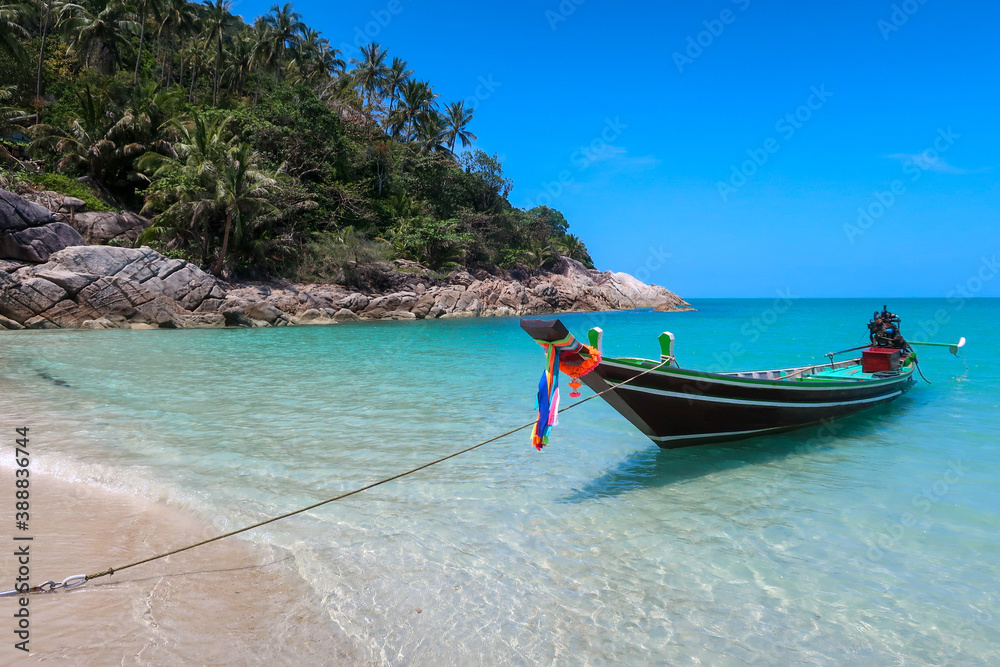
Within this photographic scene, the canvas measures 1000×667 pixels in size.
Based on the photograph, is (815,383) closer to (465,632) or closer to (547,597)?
(547,597)

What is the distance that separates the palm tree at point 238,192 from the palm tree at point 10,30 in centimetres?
1346

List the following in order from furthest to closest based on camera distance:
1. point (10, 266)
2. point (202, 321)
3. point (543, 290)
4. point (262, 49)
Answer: point (543, 290), point (262, 49), point (202, 321), point (10, 266)

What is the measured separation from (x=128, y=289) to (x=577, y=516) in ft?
85.7

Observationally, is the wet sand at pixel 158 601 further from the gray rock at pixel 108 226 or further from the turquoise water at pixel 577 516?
the gray rock at pixel 108 226

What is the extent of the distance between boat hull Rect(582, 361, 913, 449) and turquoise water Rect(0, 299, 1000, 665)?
0.34 metres

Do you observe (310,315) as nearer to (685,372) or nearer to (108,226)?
(108,226)

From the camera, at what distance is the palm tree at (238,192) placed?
27969mm

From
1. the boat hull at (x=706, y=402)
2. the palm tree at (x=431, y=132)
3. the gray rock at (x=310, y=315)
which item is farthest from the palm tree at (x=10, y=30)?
the boat hull at (x=706, y=402)

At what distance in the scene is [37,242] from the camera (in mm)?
23062

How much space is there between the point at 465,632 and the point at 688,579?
177 centimetres

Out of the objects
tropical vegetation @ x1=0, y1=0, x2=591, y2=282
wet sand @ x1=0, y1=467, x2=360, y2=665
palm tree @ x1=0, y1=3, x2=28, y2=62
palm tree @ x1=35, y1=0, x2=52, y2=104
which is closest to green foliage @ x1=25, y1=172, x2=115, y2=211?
tropical vegetation @ x1=0, y1=0, x2=591, y2=282

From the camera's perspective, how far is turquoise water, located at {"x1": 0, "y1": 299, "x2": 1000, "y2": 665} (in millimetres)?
3418

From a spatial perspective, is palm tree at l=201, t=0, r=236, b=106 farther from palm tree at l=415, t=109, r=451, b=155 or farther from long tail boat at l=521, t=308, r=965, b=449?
long tail boat at l=521, t=308, r=965, b=449

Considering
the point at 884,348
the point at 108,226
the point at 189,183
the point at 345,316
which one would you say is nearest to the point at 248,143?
the point at 189,183
